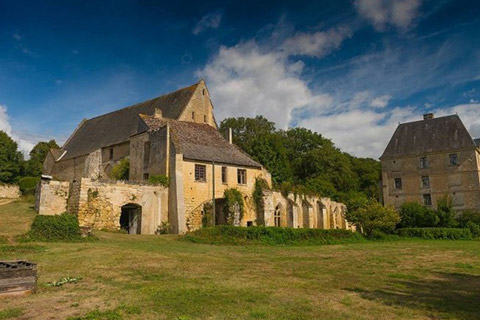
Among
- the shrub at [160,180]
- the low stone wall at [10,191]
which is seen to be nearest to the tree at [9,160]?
the low stone wall at [10,191]

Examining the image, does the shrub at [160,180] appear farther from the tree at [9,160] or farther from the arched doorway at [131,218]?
the tree at [9,160]

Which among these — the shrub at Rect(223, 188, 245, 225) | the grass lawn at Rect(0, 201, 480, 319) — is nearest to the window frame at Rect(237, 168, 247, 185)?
the shrub at Rect(223, 188, 245, 225)

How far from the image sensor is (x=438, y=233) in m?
31.9

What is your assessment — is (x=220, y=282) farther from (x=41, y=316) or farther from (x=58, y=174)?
(x=58, y=174)

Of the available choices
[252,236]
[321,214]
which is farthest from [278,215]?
[252,236]

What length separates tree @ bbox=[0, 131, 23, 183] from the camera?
43344 mm

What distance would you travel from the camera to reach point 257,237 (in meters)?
21.0

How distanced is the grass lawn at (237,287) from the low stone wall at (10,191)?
29267 mm

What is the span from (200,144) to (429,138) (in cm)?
2710

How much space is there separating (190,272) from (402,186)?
38117mm

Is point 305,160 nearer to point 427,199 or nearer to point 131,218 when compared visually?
point 427,199

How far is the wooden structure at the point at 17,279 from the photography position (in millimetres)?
7363

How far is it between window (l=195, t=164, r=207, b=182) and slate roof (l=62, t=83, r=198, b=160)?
7.93 m

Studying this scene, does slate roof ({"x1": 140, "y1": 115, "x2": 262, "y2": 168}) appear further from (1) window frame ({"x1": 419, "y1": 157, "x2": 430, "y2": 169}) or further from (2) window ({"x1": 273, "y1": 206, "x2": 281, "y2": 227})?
(1) window frame ({"x1": 419, "y1": 157, "x2": 430, "y2": 169})
